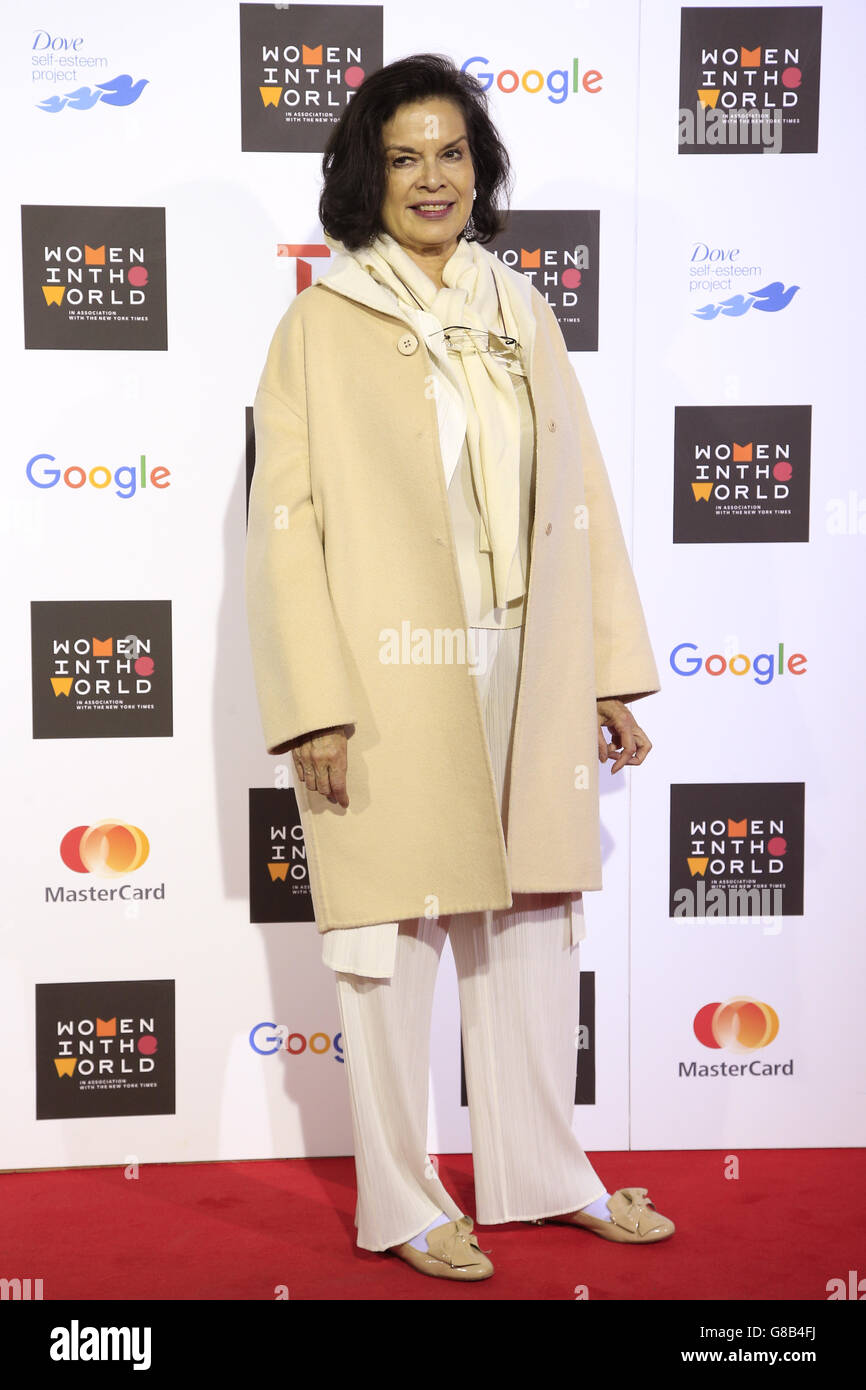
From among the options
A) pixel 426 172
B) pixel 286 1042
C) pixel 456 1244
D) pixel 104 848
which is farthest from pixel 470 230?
pixel 456 1244

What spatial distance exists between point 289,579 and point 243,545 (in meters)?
0.64

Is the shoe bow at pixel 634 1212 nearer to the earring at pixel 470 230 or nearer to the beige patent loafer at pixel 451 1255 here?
the beige patent loafer at pixel 451 1255

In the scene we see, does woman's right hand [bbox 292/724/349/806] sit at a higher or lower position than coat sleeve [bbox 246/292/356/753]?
lower

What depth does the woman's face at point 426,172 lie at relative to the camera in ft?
6.77

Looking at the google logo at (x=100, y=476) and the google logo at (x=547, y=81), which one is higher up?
the google logo at (x=547, y=81)

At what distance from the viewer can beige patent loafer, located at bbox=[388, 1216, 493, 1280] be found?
81.4 inches

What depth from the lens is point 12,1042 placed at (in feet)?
8.62

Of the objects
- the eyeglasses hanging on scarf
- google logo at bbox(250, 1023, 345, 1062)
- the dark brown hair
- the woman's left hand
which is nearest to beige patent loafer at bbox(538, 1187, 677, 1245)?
google logo at bbox(250, 1023, 345, 1062)

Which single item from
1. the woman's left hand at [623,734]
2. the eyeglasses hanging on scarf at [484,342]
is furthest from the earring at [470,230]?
the woman's left hand at [623,734]

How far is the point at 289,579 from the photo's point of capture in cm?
199

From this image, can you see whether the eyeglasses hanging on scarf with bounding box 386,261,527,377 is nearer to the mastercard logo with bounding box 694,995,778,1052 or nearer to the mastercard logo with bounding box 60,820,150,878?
the mastercard logo with bounding box 60,820,150,878

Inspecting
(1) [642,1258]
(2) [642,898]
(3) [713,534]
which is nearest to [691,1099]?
(2) [642,898]

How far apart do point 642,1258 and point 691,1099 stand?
0.62 metres

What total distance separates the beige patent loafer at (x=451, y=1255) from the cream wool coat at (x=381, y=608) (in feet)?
1.81
